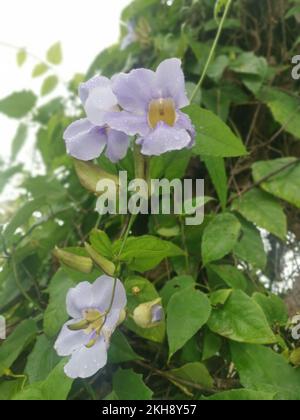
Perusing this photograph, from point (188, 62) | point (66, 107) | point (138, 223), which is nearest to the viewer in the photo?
point (138, 223)

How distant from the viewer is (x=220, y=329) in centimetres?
63

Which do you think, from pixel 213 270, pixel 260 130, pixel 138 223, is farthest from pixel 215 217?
pixel 260 130

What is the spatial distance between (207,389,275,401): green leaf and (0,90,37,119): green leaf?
89cm

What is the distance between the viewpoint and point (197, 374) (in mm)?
639

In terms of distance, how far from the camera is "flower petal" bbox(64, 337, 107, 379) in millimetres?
525

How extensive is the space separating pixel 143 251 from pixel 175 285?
0.37ft

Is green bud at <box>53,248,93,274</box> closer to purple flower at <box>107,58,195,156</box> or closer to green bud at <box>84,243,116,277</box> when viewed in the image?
green bud at <box>84,243,116,277</box>

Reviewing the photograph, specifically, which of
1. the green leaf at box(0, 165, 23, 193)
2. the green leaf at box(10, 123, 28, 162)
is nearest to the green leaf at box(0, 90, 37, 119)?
the green leaf at box(10, 123, 28, 162)

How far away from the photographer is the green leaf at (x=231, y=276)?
27.0 inches

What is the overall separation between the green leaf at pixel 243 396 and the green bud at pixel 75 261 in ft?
0.68

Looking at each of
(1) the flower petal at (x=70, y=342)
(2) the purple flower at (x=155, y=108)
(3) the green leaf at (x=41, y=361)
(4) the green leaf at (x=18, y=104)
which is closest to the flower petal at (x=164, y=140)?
(2) the purple flower at (x=155, y=108)

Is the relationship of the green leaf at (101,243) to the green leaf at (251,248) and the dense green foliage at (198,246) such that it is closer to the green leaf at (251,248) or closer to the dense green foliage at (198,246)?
the dense green foliage at (198,246)
